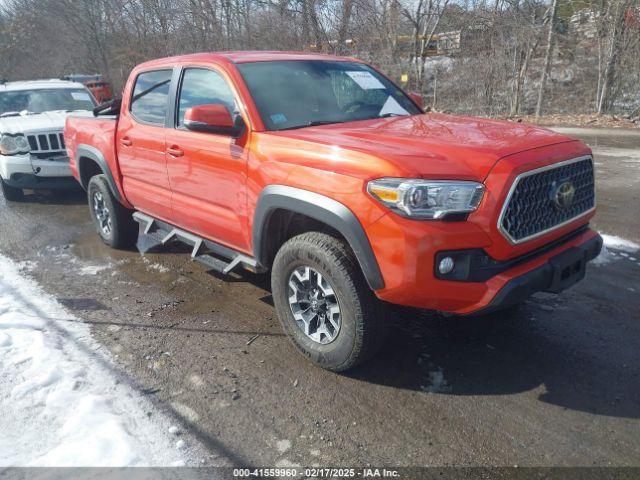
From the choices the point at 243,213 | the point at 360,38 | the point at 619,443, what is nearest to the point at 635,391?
the point at 619,443

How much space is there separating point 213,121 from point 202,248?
1.34m

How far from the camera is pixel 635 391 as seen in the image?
306 cm

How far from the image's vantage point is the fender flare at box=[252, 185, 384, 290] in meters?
2.86

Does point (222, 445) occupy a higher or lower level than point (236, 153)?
lower

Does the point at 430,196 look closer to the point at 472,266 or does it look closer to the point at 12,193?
the point at 472,266

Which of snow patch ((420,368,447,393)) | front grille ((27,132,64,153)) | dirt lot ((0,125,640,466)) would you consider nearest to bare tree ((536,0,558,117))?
dirt lot ((0,125,640,466))

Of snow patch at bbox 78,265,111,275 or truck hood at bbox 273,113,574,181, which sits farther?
snow patch at bbox 78,265,111,275

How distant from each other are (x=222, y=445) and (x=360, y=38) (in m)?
15.6

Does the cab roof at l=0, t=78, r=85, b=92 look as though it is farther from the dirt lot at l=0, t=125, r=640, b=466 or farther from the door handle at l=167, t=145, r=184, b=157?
the door handle at l=167, t=145, r=184, b=157

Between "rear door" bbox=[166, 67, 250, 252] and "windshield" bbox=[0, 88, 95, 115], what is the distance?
19.3ft

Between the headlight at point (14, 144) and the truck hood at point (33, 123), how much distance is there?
81 mm

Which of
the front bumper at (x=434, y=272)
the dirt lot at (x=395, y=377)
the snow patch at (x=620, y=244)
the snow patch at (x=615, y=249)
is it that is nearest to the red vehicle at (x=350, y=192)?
the front bumper at (x=434, y=272)

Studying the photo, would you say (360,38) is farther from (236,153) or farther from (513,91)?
(236,153)

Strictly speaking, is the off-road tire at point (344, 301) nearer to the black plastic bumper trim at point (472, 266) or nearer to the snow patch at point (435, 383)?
the snow patch at point (435, 383)
